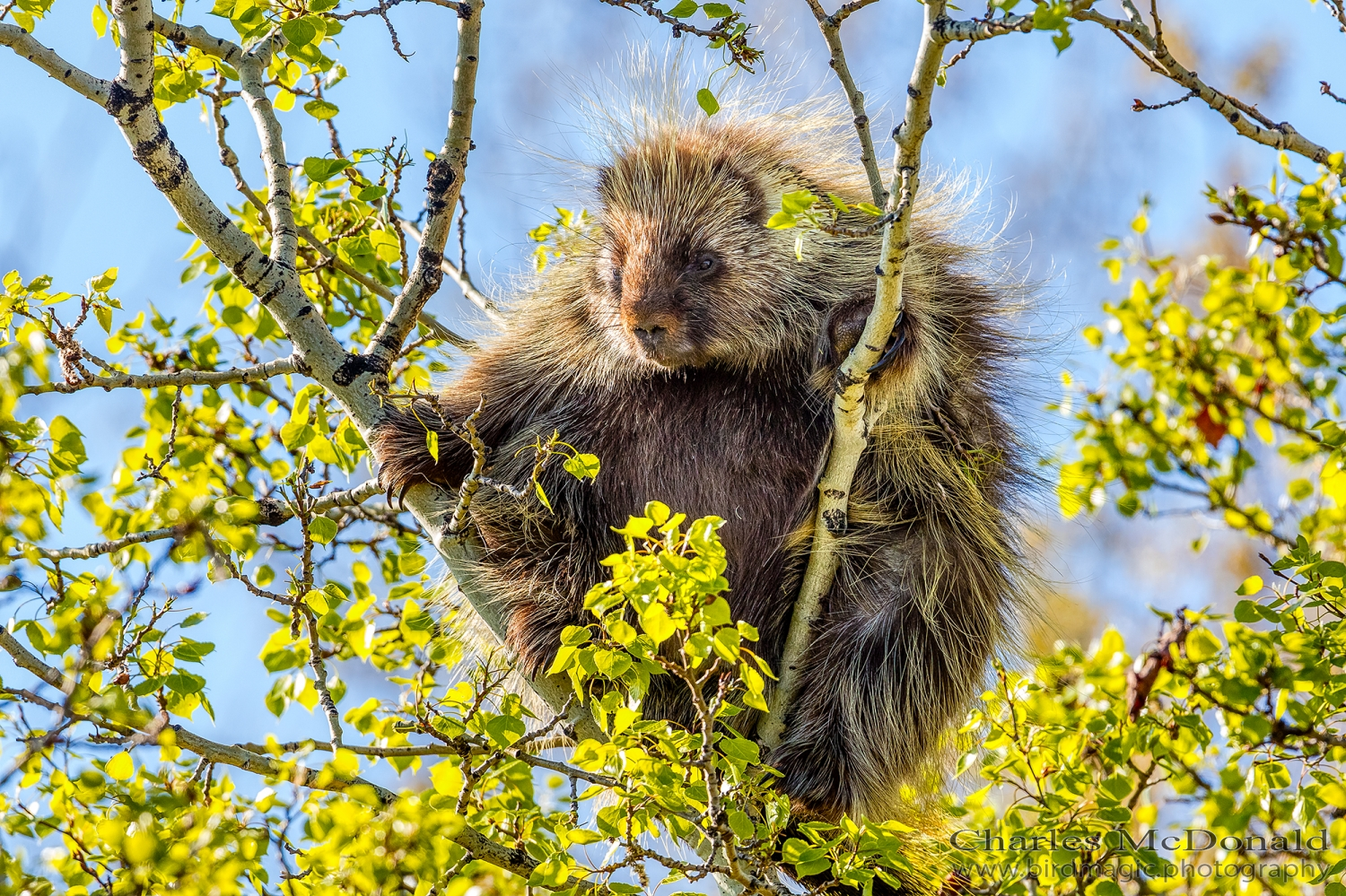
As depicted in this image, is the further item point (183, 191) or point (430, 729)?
point (183, 191)

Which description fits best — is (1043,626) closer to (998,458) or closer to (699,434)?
(998,458)

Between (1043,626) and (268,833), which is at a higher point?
(1043,626)

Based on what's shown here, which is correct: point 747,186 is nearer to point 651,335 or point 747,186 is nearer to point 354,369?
point 651,335

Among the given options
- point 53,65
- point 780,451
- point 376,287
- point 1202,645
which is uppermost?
point 376,287

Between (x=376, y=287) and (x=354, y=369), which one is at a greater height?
(x=376, y=287)

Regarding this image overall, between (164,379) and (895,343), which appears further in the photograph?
(895,343)

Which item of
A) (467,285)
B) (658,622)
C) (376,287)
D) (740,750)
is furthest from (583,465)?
(467,285)

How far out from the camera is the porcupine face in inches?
133

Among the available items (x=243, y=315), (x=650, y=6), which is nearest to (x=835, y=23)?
(x=650, y=6)

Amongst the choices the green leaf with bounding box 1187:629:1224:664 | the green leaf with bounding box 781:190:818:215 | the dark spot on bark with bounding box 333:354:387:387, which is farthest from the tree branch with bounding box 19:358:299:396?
the green leaf with bounding box 1187:629:1224:664

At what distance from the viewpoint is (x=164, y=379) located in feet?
8.86

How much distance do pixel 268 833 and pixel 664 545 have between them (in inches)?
32.9

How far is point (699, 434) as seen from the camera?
354 centimetres

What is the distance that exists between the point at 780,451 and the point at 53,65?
2.05 m
